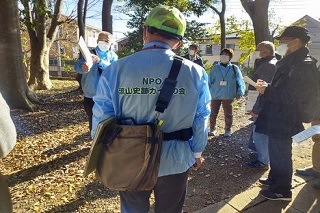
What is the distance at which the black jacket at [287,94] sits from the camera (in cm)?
250

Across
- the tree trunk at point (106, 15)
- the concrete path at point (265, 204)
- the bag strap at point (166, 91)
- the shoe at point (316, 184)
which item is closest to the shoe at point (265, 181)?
the concrete path at point (265, 204)

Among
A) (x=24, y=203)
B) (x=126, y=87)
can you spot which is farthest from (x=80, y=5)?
(x=126, y=87)

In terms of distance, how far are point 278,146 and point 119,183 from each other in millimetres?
2055

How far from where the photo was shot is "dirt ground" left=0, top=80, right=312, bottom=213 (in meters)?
2.89

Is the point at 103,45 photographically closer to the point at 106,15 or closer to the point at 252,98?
the point at 252,98

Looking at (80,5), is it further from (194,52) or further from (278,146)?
(278,146)

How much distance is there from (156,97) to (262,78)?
256 cm

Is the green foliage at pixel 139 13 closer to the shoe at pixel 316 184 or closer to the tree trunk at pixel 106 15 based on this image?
the tree trunk at pixel 106 15

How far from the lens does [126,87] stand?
63.6 inches

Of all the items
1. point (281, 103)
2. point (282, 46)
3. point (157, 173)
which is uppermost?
point (282, 46)

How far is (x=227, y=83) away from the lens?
4859mm

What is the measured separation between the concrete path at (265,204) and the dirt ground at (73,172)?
13 cm

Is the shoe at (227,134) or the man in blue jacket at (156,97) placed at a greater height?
the man in blue jacket at (156,97)

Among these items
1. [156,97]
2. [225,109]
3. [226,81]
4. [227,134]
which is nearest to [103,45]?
[156,97]
